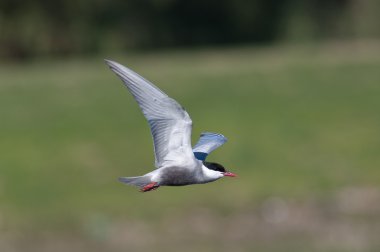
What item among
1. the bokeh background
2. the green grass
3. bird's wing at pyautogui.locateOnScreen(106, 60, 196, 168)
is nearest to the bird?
bird's wing at pyautogui.locateOnScreen(106, 60, 196, 168)

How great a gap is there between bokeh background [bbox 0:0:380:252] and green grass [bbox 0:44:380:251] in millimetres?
23

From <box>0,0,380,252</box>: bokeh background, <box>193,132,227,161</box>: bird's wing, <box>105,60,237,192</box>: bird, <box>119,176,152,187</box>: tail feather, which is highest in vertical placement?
<box>105,60,237,192</box>: bird

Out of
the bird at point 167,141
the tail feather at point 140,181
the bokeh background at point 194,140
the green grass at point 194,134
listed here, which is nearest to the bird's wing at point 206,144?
the bird at point 167,141

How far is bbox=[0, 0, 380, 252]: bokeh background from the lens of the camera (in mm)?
16547

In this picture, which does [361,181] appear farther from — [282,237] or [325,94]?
[325,94]

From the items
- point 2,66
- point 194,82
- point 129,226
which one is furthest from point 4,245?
point 2,66

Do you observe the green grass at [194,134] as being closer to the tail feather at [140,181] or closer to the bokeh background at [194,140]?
the bokeh background at [194,140]

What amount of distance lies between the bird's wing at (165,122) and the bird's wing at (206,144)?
20.4 inches

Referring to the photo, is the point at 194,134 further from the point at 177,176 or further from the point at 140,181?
the point at 177,176

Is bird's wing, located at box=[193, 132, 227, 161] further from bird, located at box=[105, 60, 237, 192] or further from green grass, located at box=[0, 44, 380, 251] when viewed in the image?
green grass, located at box=[0, 44, 380, 251]

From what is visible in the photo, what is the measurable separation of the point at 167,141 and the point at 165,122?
0.34ft

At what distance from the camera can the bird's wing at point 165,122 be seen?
Result: 6.52 m

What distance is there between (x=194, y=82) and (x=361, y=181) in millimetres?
4354

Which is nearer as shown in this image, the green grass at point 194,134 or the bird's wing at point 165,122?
the bird's wing at point 165,122
